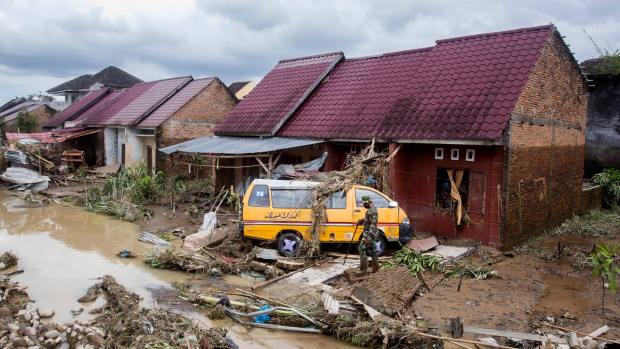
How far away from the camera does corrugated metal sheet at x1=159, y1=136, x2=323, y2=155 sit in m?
13.9

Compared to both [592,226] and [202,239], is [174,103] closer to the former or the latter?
[202,239]

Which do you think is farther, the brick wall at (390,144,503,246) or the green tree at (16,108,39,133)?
the green tree at (16,108,39,133)

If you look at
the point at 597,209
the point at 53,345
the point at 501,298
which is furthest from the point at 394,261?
the point at 597,209

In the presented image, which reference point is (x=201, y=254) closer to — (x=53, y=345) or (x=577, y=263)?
(x=53, y=345)

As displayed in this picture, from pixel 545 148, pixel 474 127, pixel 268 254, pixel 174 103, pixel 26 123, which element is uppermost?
pixel 174 103

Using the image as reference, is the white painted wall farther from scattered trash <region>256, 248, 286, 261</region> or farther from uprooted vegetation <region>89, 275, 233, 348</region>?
uprooted vegetation <region>89, 275, 233, 348</region>

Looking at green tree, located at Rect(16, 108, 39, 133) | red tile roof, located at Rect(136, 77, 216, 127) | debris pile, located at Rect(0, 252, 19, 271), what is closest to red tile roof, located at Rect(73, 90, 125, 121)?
green tree, located at Rect(16, 108, 39, 133)

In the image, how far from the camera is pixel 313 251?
32.7ft

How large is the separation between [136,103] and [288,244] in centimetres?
2022

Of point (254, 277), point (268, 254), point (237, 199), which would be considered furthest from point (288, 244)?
point (237, 199)

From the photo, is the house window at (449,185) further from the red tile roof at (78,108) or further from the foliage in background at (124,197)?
the red tile roof at (78,108)

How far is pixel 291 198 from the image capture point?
A: 34.3ft

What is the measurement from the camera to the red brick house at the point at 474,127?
11266 millimetres

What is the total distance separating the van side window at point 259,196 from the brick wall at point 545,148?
603cm
